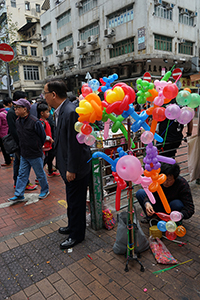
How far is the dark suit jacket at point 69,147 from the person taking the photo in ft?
8.28

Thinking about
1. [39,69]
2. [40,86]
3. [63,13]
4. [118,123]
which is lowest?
[118,123]

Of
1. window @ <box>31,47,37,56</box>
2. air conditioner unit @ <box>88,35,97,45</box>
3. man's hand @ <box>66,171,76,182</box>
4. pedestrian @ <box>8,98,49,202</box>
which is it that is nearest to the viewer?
man's hand @ <box>66,171,76,182</box>

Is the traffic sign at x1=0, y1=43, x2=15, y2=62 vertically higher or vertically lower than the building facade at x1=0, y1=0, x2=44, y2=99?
lower

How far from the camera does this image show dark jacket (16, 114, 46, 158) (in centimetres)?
399

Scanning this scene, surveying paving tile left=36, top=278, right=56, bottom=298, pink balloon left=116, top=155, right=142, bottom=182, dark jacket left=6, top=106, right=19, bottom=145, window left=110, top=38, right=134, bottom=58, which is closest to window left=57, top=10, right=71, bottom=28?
window left=110, top=38, right=134, bottom=58

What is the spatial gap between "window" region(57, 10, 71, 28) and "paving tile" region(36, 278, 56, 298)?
98.6 feet

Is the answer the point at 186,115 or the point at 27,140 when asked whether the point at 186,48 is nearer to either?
the point at 27,140

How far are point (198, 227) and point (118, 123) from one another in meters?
2.19

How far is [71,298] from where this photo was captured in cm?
207

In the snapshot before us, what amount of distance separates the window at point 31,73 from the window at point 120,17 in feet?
54.1

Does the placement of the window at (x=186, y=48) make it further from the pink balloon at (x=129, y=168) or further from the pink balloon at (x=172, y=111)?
the pink balloon at (x=129, y=168)

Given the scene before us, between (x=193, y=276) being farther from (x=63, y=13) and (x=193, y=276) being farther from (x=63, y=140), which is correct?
(x=63, y=13)

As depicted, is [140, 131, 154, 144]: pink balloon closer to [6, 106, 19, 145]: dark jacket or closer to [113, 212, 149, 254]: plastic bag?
[113, 212, 149, 254]: plastic bag

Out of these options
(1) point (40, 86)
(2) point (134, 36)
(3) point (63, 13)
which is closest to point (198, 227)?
(2) point (134, 36)
